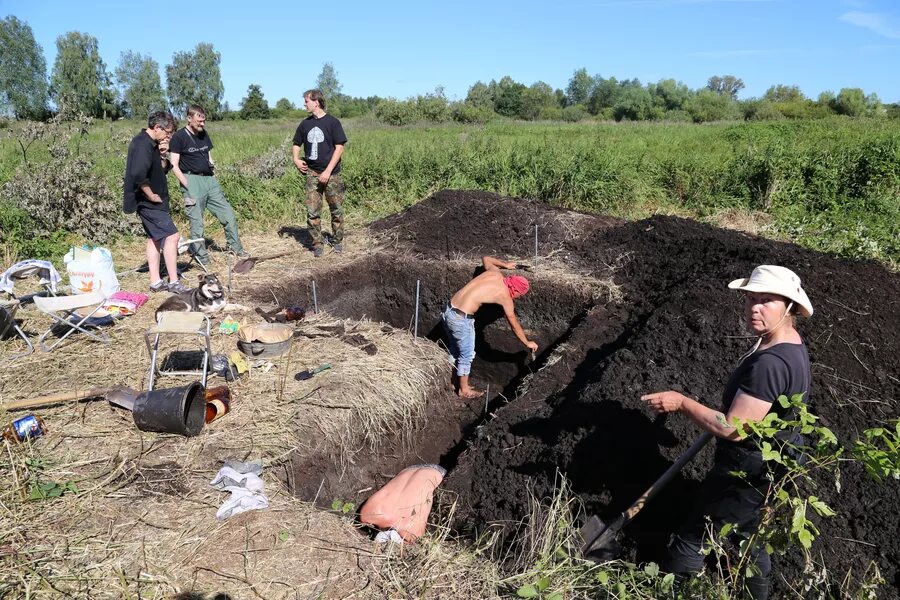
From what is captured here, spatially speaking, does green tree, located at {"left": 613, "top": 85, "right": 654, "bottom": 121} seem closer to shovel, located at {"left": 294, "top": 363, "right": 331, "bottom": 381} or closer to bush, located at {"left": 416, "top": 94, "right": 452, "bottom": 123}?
bush, located at {"left": 416, "top": 94, "right": 452, "bottom": 123}

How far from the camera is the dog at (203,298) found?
5.88 metres

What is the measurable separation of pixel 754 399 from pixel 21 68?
6160 cm

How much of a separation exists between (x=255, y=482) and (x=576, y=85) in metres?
95.7

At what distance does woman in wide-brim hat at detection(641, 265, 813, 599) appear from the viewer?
2314mm

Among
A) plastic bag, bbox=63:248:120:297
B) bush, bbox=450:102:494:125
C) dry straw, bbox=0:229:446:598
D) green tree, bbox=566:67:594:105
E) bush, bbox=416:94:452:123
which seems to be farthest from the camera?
green tree, bbox=566:67:594:105

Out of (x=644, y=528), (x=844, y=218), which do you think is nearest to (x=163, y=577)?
(x=644, y=528)

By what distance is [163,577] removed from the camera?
2906mm

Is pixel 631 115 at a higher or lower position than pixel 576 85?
lower

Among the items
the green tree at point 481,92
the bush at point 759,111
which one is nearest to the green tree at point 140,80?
the green tree at point 481,92

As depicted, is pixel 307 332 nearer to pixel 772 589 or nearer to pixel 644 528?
pixel 644 528

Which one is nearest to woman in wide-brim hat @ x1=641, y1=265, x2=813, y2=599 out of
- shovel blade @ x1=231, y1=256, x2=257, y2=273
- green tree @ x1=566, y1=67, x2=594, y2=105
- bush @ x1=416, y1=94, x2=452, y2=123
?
shovel blade @ x1=231, y1=256, x2=257, y2=273

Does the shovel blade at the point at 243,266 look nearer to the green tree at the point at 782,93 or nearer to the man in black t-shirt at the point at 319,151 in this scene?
the man in black t-shirt at the point at 319,151

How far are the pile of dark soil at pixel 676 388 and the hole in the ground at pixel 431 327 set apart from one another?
774 millimetres

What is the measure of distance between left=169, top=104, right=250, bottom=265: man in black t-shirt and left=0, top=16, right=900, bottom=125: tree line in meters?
26.7
